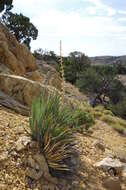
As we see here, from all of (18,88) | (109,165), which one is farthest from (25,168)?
(18,88)

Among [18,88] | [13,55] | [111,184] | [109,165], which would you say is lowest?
[111,184]

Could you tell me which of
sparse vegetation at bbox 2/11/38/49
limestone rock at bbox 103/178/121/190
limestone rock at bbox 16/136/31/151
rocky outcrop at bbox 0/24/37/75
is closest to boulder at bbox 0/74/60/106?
limestone rock at bbox 16/136/31/151

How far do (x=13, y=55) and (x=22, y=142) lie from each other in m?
11.5

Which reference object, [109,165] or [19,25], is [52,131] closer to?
[109,165]

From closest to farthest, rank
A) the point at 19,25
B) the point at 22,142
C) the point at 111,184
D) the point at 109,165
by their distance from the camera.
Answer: the point at 22,142 → the point at 111,184 → the point at 109,165 → the point at 19,25

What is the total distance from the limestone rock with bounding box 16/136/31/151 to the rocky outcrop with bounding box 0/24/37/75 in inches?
393

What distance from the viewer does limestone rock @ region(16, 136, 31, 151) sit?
4.08m

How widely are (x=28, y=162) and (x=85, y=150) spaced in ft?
5.86

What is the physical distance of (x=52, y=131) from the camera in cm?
424

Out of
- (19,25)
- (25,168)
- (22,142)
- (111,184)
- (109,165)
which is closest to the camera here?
(25,168)

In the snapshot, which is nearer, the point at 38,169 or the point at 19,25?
the point at 38,169

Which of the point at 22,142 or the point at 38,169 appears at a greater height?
the point at 22,142

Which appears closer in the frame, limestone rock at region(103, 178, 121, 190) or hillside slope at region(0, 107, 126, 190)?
hillside slope at region(0, 107, 126, 190)

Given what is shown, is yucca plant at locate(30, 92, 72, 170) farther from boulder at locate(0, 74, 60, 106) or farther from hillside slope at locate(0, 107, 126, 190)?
boulder at locate(0, 74, 60, 106)
